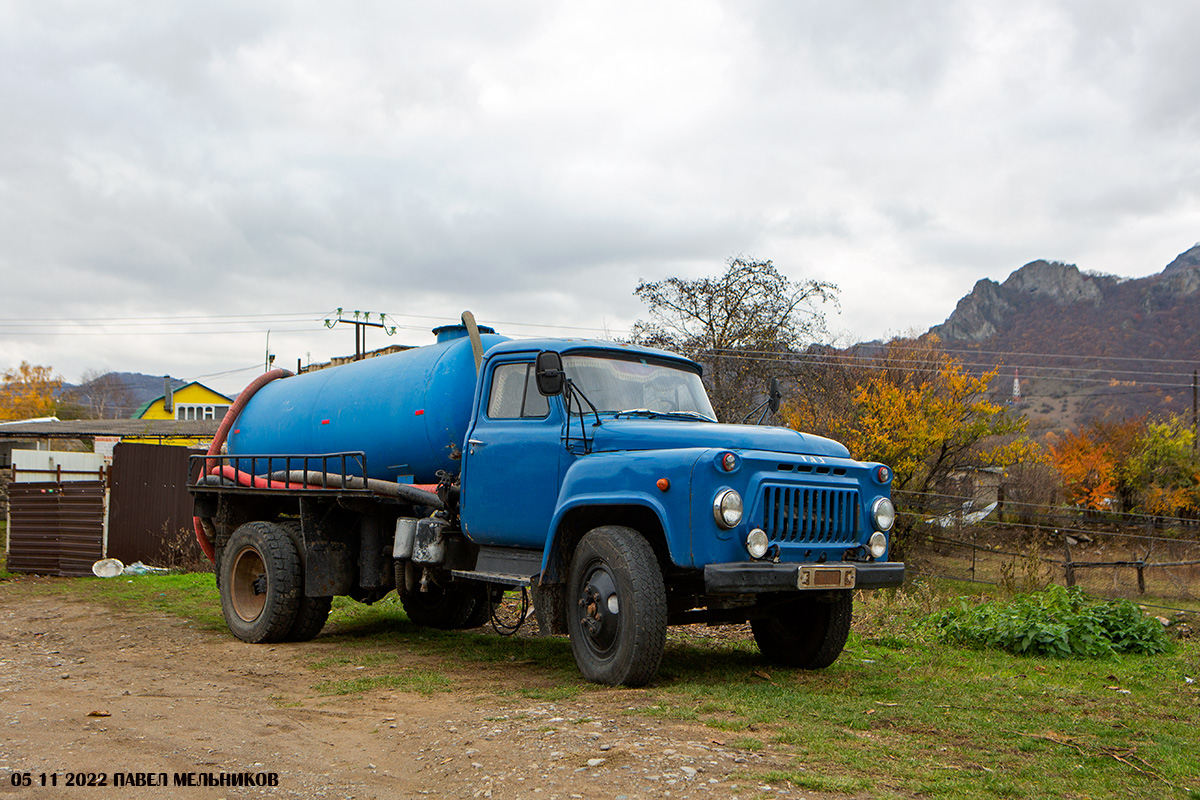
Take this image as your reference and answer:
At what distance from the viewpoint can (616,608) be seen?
636 cm

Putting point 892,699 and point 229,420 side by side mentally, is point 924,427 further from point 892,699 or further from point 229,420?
point 892,699

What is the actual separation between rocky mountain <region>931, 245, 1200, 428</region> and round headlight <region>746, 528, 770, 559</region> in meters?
66.5

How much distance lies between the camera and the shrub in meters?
8.48

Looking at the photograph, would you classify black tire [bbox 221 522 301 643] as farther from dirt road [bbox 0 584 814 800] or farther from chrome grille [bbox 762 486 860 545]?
chrome grille [bbox 762 486 860 545]

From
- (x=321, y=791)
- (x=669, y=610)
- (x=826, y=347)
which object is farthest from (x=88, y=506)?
(x=826, y=347)

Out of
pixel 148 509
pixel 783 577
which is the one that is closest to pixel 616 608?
pixel 783 577

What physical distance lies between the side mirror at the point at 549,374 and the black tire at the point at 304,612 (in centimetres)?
359

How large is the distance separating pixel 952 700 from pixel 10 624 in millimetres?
9307

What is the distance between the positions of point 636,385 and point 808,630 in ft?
7.33

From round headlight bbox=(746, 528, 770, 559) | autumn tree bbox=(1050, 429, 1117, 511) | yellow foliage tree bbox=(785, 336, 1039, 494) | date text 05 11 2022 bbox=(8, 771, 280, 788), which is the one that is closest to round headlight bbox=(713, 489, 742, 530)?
round headlight bbox=(746, 528, 770, 559)

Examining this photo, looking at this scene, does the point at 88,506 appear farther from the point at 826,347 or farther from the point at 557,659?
the point at 826,347

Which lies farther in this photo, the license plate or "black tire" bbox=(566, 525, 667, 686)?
"black tire" bbox=(566, 525, 667, 686)

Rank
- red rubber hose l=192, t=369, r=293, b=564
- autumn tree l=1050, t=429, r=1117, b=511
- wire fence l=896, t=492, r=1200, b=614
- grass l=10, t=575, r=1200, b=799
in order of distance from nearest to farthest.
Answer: grass l=10, t=575, r=1200, b=799 → red rubber hose l=192, t=369, r=293, b=564 → wire fence l=896, t=492, r=1200, b=614 → autumn tree l=1050, t=429, r=1117, b=511

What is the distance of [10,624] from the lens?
10.3 metres
